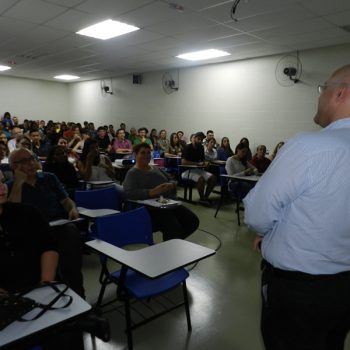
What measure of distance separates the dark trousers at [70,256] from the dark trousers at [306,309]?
126cm

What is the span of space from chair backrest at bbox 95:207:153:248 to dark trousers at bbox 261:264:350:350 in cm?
117

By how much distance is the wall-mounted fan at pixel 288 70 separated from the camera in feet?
20.5

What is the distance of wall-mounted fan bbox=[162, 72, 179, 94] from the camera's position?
8.75 m

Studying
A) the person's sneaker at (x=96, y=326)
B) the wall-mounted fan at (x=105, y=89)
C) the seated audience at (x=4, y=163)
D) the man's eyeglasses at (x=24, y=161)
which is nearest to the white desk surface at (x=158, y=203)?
the man's eyeglasses at (x=24, y=161)

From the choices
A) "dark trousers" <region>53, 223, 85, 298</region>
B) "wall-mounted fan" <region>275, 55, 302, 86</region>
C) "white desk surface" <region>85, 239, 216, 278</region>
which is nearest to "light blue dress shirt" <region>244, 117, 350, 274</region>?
Result: "white desk surface" <region>85, 239, 216, 278</region>

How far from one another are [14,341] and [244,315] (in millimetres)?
1737

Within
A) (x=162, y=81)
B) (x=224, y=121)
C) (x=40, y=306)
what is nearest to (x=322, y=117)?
(x=40, y=306)

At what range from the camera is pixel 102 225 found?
2057 mm

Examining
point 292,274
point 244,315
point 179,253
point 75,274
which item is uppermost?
point 292,274

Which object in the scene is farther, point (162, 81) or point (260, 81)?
point (162, 81)

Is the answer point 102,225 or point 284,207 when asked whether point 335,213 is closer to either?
point 284,207

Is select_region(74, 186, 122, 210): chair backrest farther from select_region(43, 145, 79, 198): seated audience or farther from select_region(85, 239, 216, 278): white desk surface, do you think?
select_region(85, 239, 216, 278): white desk surface

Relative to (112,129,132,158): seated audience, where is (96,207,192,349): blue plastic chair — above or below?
below

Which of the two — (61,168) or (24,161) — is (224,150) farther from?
(24,161)
